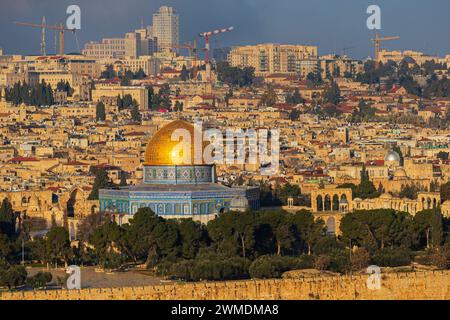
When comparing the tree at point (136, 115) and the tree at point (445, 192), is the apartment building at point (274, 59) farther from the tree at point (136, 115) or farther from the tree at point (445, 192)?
the tree at point (445, 192)

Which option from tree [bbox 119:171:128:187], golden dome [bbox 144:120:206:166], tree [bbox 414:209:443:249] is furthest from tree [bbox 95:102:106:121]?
tree [bbox 414:209:443:249]

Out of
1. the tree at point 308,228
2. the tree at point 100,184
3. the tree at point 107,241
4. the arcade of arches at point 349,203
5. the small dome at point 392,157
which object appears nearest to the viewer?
the tree at point 107,241

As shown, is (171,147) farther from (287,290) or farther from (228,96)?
(228,96)

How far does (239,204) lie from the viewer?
47.5 metres

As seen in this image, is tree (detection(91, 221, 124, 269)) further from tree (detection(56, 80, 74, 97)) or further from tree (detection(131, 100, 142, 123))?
tree (detection(56, 80, 74, 97))

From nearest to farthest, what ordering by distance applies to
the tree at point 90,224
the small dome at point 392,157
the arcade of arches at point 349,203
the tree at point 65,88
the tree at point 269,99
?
the tree at point 90,224, the arcade of arches at point 349,203, the small dome at point 392,157, the tree at point 269,99, the tree at point 65,88

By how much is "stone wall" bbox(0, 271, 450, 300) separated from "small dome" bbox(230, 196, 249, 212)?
8.81 metres

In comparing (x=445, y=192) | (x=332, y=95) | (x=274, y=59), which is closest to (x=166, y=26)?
(x=274, y=59)

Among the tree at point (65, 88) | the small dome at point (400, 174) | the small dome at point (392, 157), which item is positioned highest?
the tree at point (65, 88)

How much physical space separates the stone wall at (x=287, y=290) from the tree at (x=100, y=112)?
50.3 meters

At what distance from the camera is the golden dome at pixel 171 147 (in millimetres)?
48656

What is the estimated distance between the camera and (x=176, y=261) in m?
42.2

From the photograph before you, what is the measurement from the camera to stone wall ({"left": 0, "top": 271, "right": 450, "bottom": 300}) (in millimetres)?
37156

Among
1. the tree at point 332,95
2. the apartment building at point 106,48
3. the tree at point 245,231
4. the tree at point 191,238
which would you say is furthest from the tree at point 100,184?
the apartment building at point 106,48
